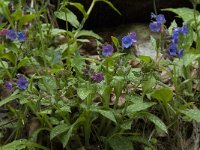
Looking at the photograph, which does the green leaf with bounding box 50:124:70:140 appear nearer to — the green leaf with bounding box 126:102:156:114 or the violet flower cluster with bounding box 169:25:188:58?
the green leaf with bounding box 126:102:156:114

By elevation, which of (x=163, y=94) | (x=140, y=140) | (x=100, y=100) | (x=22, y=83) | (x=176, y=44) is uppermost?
(x=176, y=44)

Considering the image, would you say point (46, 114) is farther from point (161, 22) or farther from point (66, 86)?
point (161, 22)

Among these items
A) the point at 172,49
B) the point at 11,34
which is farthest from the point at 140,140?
the point at 11,34

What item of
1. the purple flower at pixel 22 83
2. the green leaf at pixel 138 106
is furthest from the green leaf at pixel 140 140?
the purple flower at pixel 22 83

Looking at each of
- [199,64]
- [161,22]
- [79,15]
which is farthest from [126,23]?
[161,22]

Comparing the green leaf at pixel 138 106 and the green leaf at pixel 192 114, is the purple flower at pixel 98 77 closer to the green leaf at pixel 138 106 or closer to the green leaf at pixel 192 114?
the green leaf at pixel 138 106

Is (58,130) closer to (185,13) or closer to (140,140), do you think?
(140,140)
